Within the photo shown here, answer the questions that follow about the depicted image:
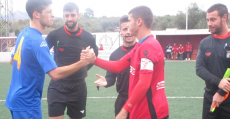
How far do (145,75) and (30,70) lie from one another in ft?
4.47

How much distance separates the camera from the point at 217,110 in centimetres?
357

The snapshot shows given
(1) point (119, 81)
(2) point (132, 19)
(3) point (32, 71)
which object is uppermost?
(2) point (132, 19)

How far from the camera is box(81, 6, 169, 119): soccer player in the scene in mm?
2598

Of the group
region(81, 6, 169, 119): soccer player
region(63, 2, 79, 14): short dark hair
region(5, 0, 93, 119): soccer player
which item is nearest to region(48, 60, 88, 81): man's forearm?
region(5, 0, 93, 119): soccer player

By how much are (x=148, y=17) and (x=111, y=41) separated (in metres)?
21.7

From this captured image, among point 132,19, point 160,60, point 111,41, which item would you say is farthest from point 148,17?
point 111,41

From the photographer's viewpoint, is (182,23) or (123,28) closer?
(123,28)

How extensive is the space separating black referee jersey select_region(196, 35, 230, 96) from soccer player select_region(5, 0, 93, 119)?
1.90m

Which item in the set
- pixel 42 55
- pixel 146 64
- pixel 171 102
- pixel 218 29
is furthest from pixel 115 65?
pixel 171 102

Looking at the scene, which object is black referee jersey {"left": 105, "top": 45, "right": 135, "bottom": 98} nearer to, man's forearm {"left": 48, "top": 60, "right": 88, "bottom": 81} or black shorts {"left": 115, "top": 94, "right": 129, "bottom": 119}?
black shorts {"left": 115, "top": 94, "right": 129, "bottom": 119}

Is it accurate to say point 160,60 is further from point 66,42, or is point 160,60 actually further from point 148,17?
point 66,42

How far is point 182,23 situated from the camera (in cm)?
5534

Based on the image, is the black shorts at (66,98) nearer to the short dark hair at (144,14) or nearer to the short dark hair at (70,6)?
the short dark hair at (70,6)

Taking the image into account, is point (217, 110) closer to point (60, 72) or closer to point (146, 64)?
point (146, 64)
